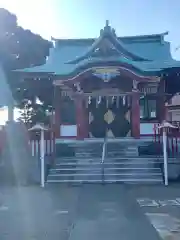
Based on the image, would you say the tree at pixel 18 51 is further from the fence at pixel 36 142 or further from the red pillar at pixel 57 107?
the fence at pixel 36 142

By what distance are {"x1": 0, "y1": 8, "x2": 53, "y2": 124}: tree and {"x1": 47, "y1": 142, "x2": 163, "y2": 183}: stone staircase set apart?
21.0ft

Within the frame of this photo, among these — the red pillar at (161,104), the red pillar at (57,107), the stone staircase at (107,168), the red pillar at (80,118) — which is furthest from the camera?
the red pillar at (57,107)

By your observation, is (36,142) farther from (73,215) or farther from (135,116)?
(73,215)

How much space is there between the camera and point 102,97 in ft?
62.0

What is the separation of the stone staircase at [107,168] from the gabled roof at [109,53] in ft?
13.9

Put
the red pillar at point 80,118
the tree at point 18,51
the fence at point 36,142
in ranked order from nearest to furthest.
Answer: the fence at point 36,142 → the red pillar at point 80,118 → the tree at point 18,51

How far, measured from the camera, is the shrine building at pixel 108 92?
56.9 ft

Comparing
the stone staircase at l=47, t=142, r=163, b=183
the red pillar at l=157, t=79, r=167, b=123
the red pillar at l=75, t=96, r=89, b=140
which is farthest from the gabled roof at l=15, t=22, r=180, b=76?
the stone staircase at l=47, t=142, r=163, b=183

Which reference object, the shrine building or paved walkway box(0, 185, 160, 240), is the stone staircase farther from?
the shrine building

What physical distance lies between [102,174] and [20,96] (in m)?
13.5

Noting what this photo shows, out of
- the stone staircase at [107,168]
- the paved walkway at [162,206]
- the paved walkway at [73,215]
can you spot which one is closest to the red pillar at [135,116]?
the stone staircase at [107,168]

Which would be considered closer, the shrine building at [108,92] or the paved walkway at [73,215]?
the paved walkway at [73,215]

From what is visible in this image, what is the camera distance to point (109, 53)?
19.0m

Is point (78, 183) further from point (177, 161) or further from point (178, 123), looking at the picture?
point (178, 123)
